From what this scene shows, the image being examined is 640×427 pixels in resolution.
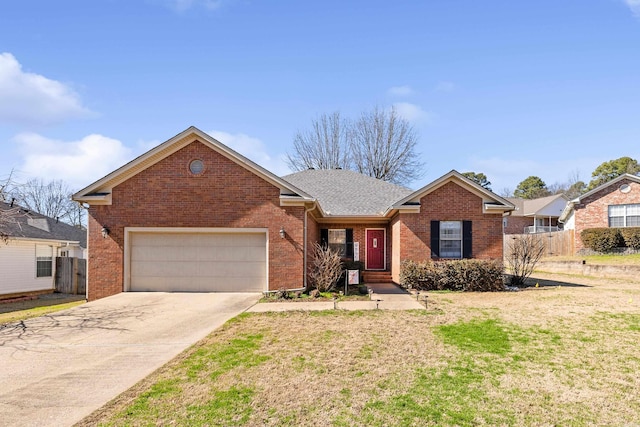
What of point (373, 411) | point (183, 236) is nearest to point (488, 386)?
point (373, 411)

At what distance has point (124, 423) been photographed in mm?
4578

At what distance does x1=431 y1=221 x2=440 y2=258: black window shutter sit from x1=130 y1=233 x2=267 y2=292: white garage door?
6.53 m

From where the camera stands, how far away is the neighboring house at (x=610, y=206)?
26281 mm

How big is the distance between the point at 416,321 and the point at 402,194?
11.2 m

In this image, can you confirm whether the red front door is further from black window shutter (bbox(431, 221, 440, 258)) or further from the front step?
black window shutter (bbox(431, 221, 440, 258))

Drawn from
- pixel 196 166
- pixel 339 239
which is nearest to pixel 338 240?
pixel 339 239

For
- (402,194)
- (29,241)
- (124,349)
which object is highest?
(402,194)

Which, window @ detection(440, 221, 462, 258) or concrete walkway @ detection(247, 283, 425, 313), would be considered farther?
window @ detection(440, 221, 462, 258)

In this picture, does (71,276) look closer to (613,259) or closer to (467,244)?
(467,244)

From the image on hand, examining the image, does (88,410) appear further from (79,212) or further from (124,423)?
(79,212)

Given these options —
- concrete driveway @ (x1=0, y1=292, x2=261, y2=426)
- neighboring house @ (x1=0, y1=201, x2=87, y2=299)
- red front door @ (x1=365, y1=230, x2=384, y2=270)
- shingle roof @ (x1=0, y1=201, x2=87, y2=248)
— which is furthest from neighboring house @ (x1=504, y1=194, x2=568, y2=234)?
neighboring house @ (x1=0, y1=201, x2=87, y2=299)

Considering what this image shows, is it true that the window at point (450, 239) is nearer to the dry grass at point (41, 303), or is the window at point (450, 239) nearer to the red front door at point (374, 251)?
the red front door at point (374, 251)

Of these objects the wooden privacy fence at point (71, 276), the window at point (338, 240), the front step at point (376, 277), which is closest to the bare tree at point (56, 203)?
the wooden privacy fence at point (71, 276)

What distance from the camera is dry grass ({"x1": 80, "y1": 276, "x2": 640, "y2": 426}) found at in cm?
478
